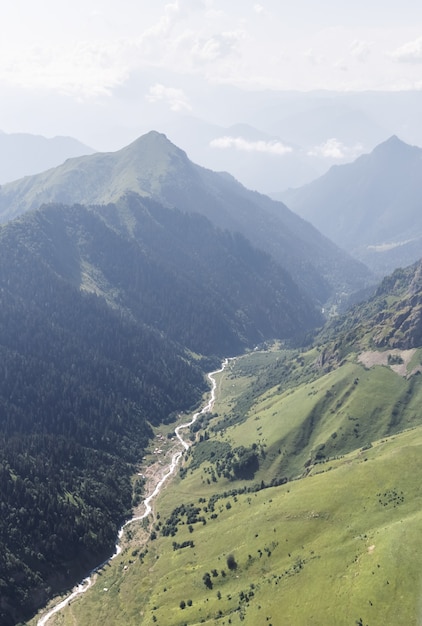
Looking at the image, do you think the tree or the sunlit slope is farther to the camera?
the tree

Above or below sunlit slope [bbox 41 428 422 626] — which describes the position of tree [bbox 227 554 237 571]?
above

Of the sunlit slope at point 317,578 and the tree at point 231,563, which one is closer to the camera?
the sunlit slope at point 317,578

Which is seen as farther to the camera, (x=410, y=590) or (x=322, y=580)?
(x=322, y=580)

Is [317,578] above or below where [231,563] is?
below

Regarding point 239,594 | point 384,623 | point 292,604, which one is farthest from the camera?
point 239,594

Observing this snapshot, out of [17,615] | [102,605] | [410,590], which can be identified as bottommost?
[410,590]

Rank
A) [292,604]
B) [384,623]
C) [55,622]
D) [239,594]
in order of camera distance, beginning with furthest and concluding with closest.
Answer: [55,622] < [239,594] < [292,604] < [384,623]

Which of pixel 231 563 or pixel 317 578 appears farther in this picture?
pixel 231 563

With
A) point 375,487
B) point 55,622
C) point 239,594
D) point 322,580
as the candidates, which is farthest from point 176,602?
point 375,487

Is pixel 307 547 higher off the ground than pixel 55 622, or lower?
lower

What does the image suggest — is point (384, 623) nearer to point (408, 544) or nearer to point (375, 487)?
point (408, 544)

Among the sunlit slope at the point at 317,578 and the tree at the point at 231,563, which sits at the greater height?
the tree at the point at 231,563
